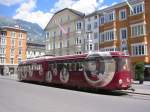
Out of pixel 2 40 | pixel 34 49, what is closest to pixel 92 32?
pixel 2 40

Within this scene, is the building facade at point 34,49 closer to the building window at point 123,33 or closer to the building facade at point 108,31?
the building facade at point 108,31

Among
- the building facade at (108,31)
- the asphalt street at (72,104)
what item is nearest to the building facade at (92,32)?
the building facade at (108,31)

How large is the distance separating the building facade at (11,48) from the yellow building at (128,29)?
1939 inches

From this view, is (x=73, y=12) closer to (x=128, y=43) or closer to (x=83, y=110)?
(x=128, y=43)

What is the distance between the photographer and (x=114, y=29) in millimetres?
52688

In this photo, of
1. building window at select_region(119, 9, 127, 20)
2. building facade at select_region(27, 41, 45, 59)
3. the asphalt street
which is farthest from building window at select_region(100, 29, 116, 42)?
building facade at select_region(27, 41, 45, 59)

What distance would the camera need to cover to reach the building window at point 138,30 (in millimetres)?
46659

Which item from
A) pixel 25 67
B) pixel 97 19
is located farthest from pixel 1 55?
pixel 25 67

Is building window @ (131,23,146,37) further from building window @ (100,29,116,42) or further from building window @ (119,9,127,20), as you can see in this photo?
building window @ (100,29,116,42)

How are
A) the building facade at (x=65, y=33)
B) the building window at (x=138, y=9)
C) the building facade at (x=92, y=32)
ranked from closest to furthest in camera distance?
1. the building window at (x=138, y=9)
2. the building facade at (x=92, y=32)
3. the building facade at (x=65, y=33)

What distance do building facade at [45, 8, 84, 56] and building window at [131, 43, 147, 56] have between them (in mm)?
15333

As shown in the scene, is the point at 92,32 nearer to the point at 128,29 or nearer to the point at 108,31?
the point at 108,31

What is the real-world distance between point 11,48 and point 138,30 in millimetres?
62987

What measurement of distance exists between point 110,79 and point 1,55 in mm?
79527
